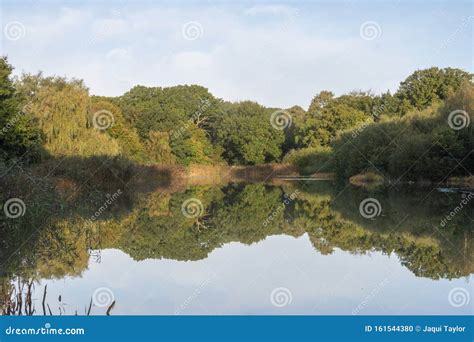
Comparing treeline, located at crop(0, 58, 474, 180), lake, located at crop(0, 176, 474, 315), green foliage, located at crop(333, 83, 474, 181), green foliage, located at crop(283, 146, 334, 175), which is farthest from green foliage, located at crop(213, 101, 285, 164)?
lake, located at crop(0, 176, 474, 315)

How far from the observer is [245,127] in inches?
2247

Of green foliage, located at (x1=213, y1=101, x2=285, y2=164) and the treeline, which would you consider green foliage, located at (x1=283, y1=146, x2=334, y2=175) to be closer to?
the treeline

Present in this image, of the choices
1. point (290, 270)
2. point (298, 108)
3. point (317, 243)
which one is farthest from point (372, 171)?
point (298, 108)

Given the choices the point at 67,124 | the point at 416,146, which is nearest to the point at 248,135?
the point at 416,146

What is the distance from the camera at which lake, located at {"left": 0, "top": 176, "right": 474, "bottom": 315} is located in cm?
639

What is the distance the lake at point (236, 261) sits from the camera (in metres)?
6.39

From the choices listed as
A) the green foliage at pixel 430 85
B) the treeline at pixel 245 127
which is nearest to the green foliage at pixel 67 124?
the treeline at pixel 245 127

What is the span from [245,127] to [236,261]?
48.2 metres

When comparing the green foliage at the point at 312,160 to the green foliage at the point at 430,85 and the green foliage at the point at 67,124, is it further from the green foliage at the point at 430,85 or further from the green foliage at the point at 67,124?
the green foliage at the point at 67,124

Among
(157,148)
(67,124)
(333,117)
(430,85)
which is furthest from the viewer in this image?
(333,117)

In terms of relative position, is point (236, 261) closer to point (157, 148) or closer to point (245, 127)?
point (157, 148)

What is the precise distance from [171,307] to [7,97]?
20.2 m

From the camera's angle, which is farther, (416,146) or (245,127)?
(245,127)
